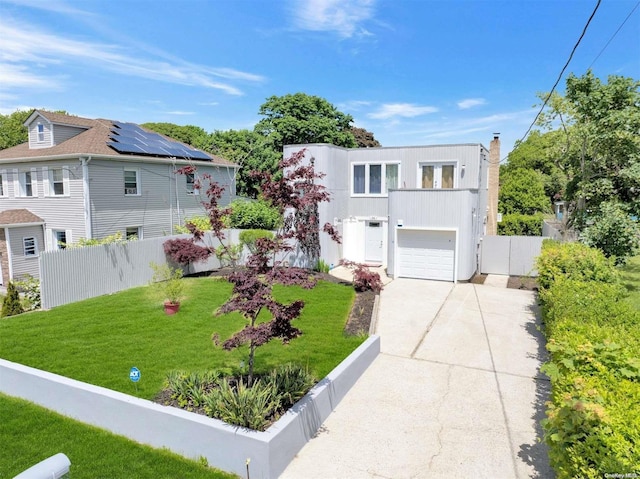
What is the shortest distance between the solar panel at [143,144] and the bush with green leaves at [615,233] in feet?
64.2

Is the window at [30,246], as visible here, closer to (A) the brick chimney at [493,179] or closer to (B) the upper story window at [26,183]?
(B) the upper story window at [26,183]

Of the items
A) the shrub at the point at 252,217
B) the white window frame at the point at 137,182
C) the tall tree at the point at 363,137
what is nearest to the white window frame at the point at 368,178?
the shrub at the point at 252,217

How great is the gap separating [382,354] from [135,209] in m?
16.0

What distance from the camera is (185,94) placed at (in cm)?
2411

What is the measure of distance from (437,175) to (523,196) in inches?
538

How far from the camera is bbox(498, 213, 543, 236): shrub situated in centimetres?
2586

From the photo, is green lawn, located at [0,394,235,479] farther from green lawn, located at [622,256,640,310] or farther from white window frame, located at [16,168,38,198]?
white window frame, located at [16,168,38,198]

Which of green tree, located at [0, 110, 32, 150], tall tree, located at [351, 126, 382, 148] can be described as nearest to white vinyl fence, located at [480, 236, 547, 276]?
tall tree, located at [351, 126, 382, 148]

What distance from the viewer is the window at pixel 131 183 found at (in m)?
19.9

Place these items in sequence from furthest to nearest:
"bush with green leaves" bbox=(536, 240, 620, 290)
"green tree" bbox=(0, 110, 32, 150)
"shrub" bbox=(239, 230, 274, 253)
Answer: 1. "green tree" bbox=(0, 110, 32, 150)
2. "shrub" bbox=(239, 230, 274, 253)
3. "bush with green leaves" bbox=(536, 240, 620, 290)

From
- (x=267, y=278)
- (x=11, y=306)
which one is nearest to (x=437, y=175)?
(x=267, y=278)

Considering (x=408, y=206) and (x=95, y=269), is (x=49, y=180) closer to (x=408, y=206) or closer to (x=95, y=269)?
(x=95, y=269)

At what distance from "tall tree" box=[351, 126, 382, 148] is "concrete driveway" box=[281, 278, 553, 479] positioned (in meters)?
27.1

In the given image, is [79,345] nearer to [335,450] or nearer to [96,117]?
[335,450]
